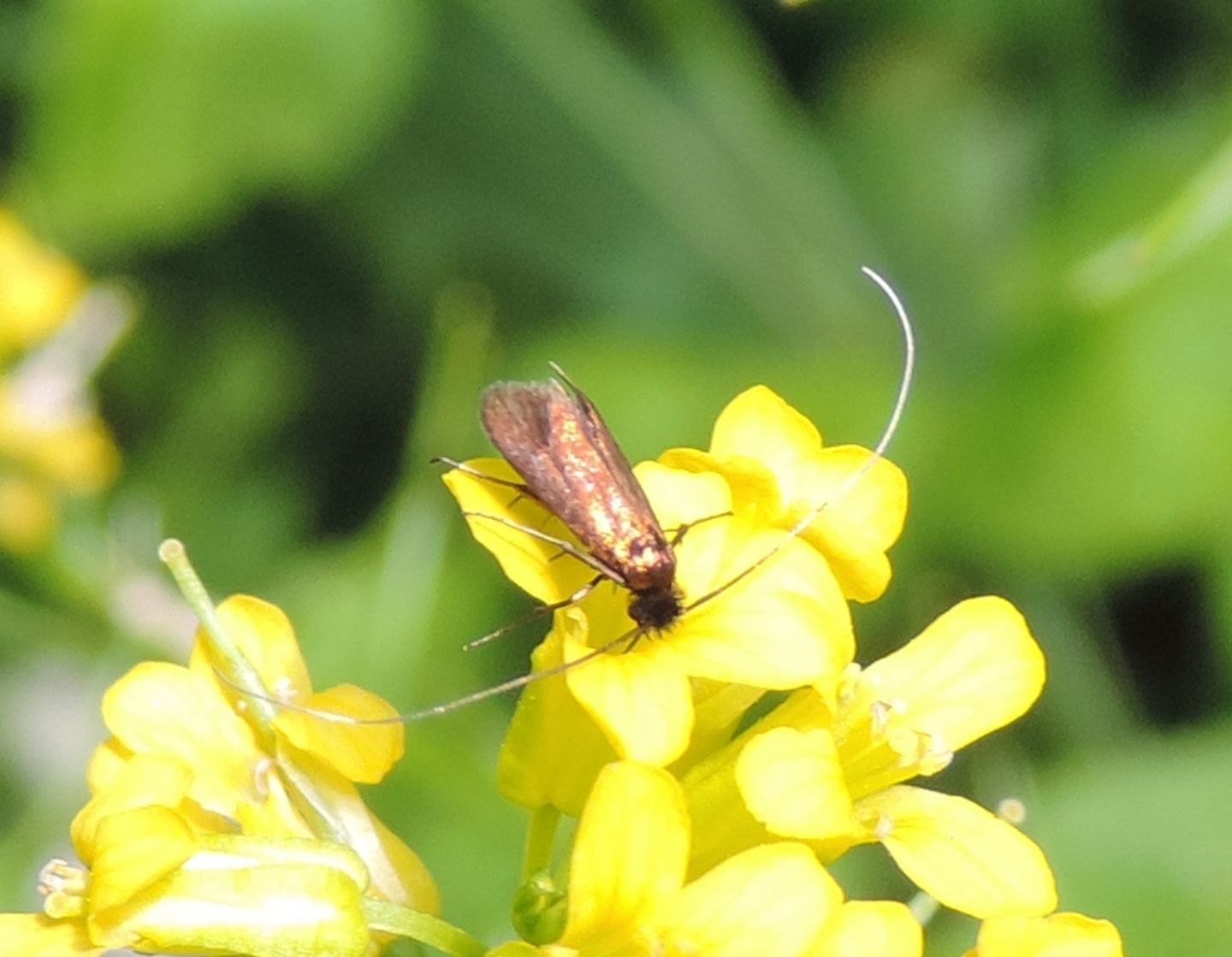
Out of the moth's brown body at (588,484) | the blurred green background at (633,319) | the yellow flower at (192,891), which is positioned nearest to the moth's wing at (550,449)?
the moth's brown body at (588,484)

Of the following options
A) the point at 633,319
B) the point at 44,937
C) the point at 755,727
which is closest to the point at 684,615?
the point at 755,727

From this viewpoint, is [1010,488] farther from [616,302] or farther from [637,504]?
[637,504]

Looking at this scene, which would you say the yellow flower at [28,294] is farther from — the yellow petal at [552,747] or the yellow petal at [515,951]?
the yellow petal at [515,951]

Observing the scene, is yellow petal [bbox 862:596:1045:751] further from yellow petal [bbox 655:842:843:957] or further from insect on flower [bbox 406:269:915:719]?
yellow petal [bbox 655:842:843:957]

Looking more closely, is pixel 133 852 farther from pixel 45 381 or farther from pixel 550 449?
pixel 45 381

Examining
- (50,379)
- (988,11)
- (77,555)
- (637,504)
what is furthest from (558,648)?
(988,11)

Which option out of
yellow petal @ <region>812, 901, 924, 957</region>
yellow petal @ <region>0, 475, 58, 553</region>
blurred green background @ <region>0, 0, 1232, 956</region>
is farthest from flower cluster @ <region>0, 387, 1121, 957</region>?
yellow petal @ <region>0, 475, 58, 553</region>
